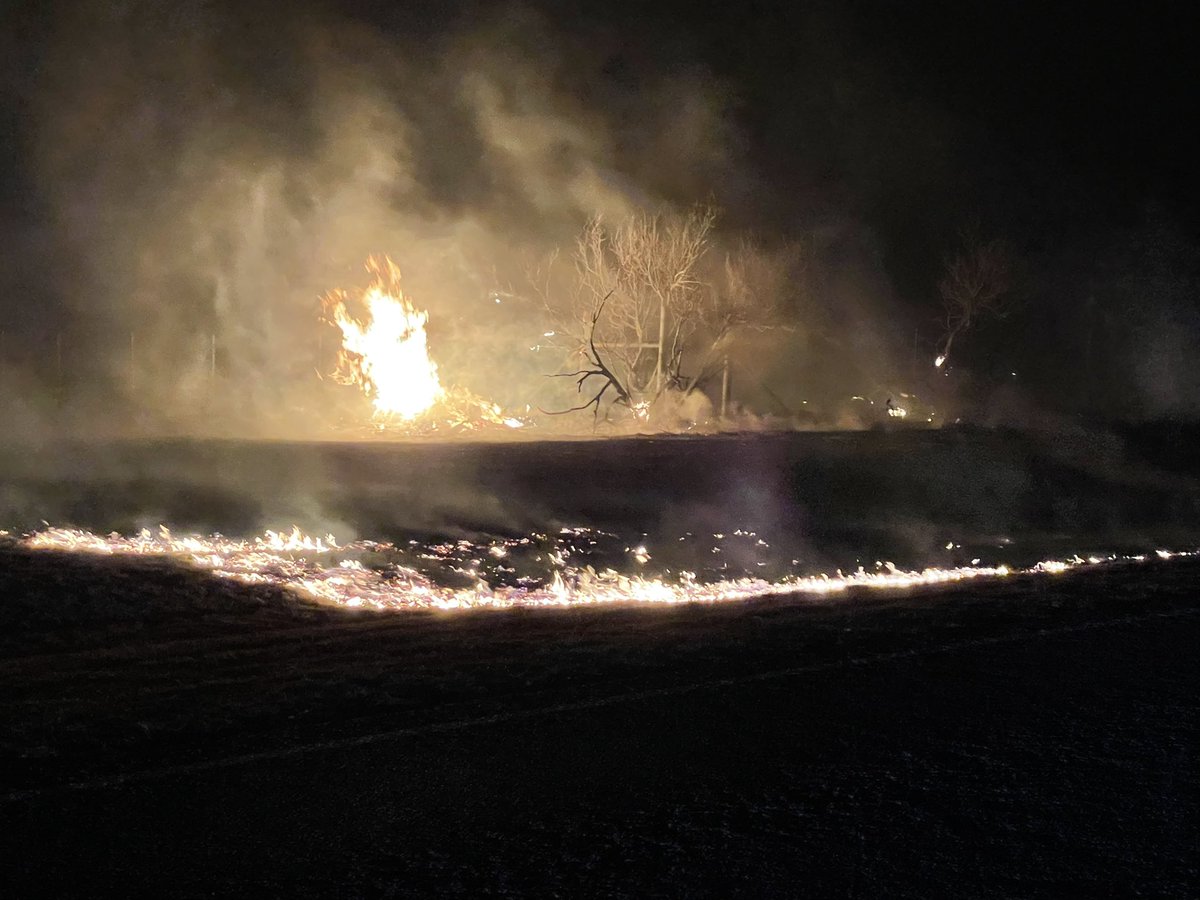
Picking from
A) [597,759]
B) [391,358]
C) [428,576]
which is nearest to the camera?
[597,759]

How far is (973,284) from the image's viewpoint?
3178 cm

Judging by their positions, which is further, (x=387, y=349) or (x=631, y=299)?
(x=631, y=299)

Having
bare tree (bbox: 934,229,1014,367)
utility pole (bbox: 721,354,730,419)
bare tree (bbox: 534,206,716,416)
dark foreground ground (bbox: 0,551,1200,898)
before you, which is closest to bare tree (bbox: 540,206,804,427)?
bare tree (bbox: 534,206,716,416)

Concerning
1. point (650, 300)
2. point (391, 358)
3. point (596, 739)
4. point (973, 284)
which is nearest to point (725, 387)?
point (650, 300)

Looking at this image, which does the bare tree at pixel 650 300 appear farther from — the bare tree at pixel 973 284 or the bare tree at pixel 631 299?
the bare tree at pixel 973 284

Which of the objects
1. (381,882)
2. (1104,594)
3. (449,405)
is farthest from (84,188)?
(381,882)

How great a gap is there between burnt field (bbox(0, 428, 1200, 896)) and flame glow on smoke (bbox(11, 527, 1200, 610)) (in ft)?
1.21

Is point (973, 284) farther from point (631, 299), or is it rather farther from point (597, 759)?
point (597, 759)

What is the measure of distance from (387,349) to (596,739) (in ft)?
56.8

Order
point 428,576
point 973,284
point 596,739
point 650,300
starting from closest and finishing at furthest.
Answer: point 596,739
point 428,576
point 650,300
point 973,284

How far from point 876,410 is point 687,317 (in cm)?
692

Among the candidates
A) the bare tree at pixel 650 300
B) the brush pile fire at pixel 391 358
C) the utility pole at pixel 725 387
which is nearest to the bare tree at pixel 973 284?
the bare tree at pixel 650 300

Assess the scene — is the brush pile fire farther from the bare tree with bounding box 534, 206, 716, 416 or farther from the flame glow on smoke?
the flame glow on smoke

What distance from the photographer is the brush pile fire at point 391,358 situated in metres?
21.5
